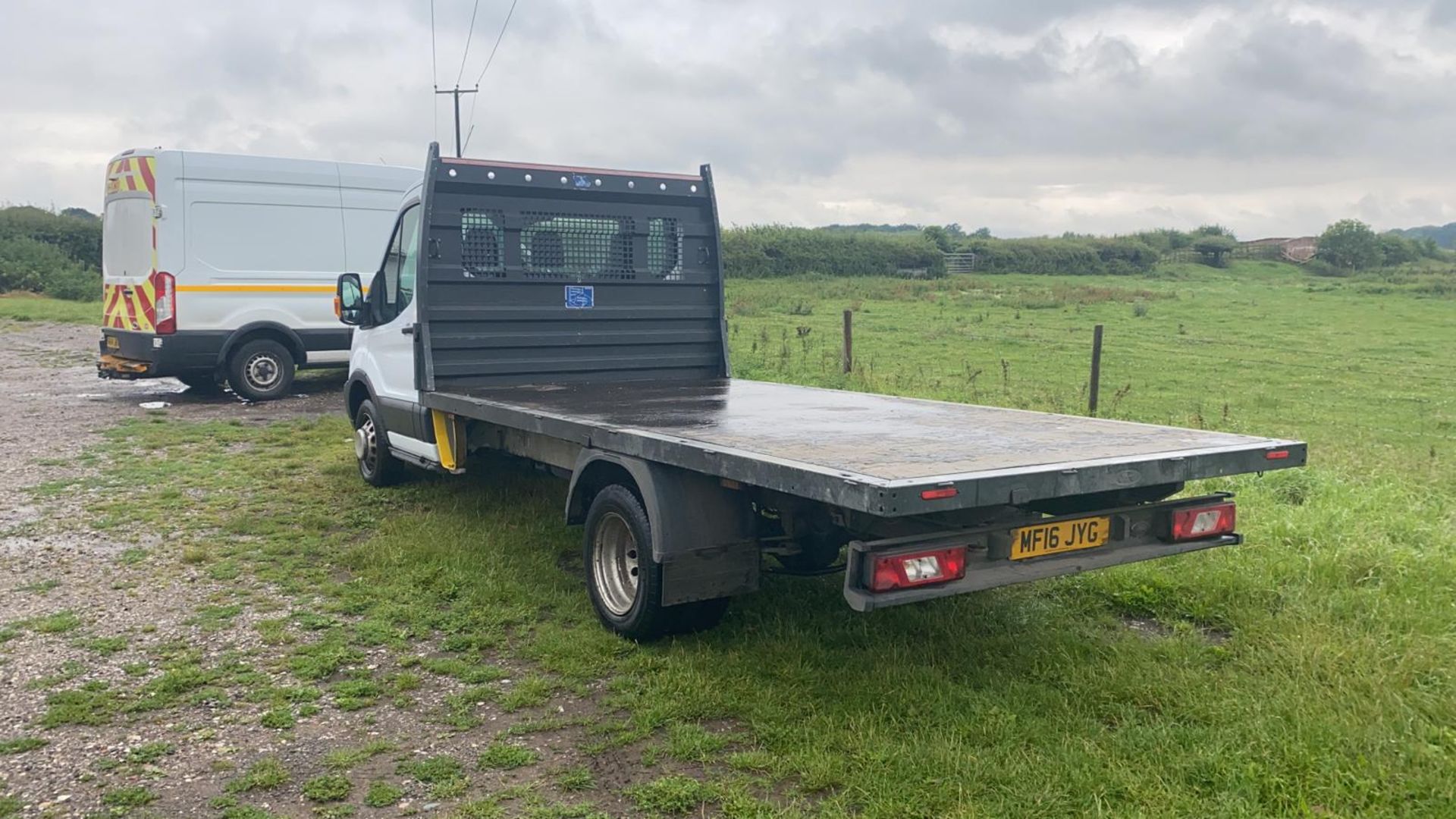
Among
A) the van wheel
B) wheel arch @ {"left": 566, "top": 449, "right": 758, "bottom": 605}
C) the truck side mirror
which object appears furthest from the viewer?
the van wheel

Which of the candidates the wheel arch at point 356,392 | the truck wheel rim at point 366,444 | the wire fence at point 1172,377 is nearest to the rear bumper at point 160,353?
the wheel arch at point 356,392

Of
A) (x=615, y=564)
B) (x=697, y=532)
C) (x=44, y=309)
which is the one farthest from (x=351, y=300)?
(x=44, y=309)

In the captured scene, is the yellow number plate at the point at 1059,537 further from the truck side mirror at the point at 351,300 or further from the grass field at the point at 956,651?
the truck side mirror at the point at 351,300

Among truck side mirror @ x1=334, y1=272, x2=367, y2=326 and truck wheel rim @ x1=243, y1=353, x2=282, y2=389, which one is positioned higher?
truck side mirror @ x1=334, y1=272, x2=367, y2=326

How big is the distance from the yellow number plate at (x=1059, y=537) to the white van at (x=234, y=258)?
9398 mm

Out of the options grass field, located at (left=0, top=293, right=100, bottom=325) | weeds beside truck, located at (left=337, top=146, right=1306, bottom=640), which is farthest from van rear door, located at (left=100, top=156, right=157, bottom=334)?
grass field, located at (left=0, top=293, right=100, bottom=325)

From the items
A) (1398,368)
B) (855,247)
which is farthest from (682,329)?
(855,247)

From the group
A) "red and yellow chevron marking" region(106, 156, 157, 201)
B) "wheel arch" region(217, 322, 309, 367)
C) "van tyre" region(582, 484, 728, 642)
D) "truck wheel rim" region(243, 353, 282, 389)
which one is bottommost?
"van tyre" region(582, 484, 728, 642)

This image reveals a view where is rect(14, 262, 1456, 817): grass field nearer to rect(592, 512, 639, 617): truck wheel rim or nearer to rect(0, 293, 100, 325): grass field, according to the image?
rect(592, 512, 639, 617): truck wheel rim

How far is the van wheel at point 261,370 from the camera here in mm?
12633

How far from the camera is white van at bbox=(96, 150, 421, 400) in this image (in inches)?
465

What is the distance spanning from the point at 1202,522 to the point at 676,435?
216 centimetres

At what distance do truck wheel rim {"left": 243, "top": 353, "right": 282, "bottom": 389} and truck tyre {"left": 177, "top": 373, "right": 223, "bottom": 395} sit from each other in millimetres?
846

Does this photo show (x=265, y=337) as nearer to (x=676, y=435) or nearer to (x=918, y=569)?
(x=676, y=435)
